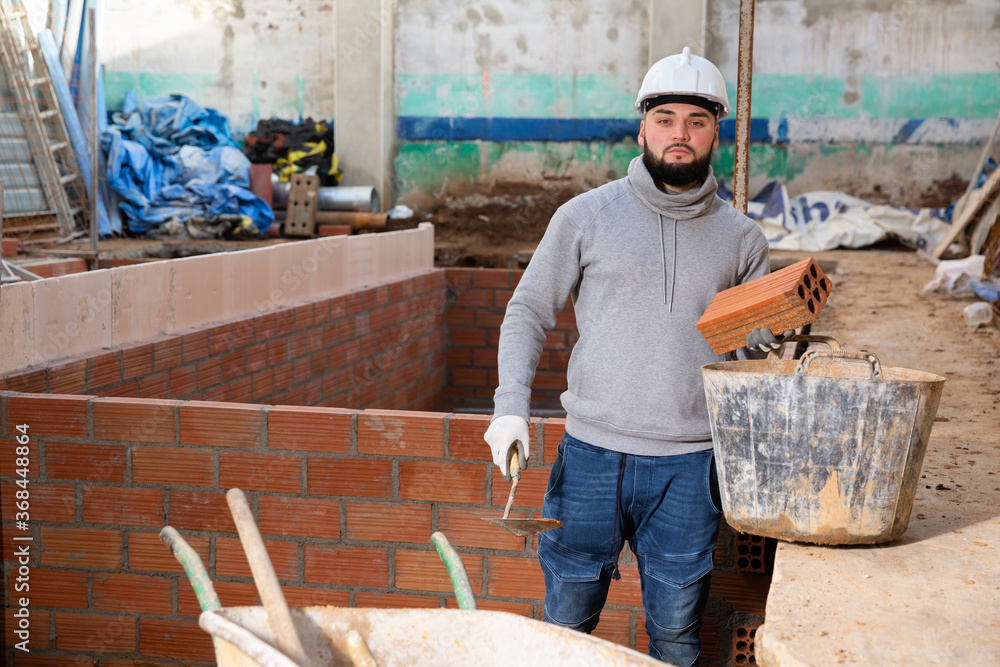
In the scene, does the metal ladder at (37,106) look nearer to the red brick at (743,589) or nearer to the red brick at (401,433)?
the red brick at (401,433)

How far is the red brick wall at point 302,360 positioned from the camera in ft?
11.5

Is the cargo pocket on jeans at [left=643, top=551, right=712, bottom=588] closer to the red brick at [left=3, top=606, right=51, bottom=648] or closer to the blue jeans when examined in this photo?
the blue jeans

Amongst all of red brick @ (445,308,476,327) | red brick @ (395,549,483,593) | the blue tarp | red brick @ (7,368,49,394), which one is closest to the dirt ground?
red brick @ (395,549,483,593)

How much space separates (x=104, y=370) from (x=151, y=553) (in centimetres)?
86

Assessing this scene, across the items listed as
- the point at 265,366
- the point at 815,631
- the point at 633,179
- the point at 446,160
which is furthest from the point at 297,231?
the point at 815,631

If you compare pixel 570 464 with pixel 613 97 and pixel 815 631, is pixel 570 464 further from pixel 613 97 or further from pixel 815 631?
pixel 613 97

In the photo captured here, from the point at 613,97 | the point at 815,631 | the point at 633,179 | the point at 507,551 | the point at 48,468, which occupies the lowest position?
the point at 507,551

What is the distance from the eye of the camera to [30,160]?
27.9 feet

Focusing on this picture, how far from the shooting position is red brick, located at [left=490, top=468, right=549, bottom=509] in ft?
9.16

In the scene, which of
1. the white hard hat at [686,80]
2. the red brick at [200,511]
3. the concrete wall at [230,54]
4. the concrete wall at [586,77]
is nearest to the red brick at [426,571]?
the red brick at [200,511]

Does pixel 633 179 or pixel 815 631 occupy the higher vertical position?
pixel 633 179

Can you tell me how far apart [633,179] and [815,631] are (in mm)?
1070

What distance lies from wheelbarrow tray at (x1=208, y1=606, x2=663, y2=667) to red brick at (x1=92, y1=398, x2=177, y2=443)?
1654 mm

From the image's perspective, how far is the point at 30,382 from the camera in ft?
10.3
